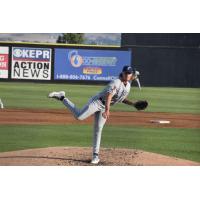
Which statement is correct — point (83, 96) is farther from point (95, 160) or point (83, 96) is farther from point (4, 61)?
point (4, 61)

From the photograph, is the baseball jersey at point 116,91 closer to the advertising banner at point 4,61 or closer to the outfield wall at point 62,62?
the outfield wall at point 62,62

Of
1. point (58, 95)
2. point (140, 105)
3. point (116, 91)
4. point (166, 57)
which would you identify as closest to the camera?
point (116, 91)

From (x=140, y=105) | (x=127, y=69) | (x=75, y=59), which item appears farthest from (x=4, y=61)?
(x=140, y=105)

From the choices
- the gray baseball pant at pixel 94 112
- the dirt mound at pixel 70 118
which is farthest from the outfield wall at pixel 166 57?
the gray baseball pant at pixel 94 112

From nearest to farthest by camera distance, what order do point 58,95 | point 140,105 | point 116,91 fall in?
1. point 116,91
2. point 58,95
3. point 140,105

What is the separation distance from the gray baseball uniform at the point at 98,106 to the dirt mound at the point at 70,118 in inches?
5.5

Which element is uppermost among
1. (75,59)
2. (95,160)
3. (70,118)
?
(75,59)

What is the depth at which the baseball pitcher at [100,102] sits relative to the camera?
31.5ft

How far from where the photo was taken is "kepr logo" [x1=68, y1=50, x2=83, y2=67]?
9953 mm

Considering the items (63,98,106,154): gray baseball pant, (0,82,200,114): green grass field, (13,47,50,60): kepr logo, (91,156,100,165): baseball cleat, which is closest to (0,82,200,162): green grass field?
(0,82,200,114): green grass field

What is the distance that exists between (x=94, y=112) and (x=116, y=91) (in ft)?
1.53

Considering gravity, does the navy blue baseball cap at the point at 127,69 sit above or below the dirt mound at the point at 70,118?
above

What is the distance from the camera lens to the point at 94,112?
9.68m

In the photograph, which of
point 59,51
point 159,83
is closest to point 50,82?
point 59,51
